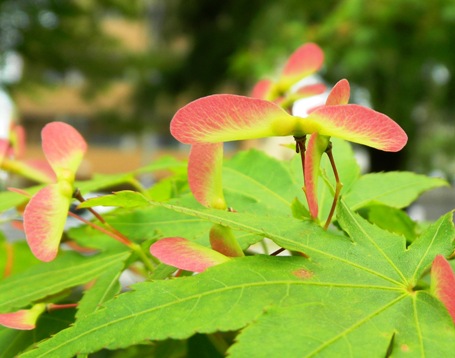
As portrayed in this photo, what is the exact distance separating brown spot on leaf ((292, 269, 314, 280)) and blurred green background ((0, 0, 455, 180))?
10.4 feet

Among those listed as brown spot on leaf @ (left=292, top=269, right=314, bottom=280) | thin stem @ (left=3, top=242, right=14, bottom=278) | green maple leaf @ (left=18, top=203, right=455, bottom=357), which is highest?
brown spot on leaf @ (left=292, top=269, right=314, bottom=280)

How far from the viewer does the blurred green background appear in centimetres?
345

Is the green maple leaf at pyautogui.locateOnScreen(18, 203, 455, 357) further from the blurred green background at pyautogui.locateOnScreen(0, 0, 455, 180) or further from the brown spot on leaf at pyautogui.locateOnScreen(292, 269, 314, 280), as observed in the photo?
the blurred green background at pyautogui.locateOnScreen(0, 0, 455, 180)

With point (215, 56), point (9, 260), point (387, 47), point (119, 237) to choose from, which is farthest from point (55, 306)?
point (215, 56)

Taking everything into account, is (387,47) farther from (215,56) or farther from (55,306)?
(215,56)

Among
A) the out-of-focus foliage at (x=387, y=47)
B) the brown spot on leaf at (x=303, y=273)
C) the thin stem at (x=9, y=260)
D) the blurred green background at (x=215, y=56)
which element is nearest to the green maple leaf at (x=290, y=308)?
the brown spot on leaf at (x=303, y=273)

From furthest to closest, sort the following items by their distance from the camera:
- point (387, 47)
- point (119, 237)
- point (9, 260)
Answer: point (387, 47) < point (9, 260) < point (119, 237)

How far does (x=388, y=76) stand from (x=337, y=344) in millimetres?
4597

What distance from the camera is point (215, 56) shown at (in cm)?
836

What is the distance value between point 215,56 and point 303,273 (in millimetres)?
8321

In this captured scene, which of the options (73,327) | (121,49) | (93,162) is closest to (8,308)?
(73,327)

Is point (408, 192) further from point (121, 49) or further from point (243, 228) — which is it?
point (121, 49)

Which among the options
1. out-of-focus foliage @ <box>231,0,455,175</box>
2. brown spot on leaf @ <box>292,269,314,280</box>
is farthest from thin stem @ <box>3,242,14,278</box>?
out-of-focus foliage @ <box>231,0,455,175</box>

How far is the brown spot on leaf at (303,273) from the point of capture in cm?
22
